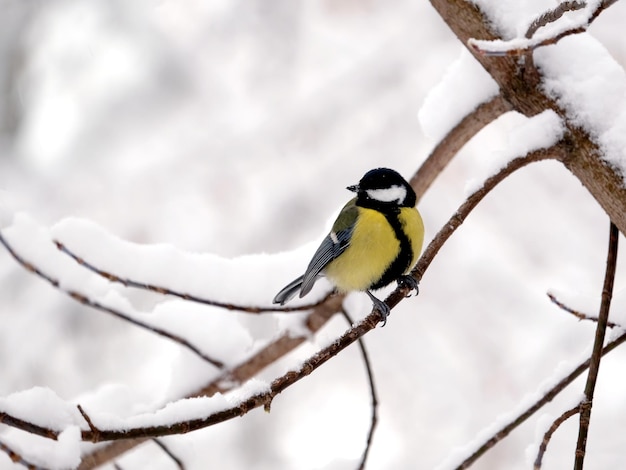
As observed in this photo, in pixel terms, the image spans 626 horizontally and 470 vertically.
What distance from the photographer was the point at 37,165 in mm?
5902

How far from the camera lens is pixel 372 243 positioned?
1.97 metres

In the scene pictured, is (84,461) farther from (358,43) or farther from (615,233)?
(358,43)

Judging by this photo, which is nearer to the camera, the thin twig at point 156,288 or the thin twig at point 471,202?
the thin twig at point 471,202

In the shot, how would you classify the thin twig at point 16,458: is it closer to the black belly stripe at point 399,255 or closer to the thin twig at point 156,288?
the thin twig at point 156,288

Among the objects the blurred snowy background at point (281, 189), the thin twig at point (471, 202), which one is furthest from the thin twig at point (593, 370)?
Result: the blurred snowy background at point (281, 189)

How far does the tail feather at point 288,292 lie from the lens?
6.44 ft

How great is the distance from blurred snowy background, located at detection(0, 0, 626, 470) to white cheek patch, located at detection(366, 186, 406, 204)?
112 inches

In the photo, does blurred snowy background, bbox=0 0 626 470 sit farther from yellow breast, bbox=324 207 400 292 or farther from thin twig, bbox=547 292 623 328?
thin twig, bbox=547 292 623 328

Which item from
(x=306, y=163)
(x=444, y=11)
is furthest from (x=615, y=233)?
(x=306, y=163)

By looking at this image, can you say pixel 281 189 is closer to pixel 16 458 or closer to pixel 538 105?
pixel 538 105

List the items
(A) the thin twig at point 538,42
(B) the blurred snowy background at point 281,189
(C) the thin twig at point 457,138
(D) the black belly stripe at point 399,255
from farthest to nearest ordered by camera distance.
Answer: (B) the blurred snowy background at point 281,189, (D) the black belly stripe at point 399,255, (C) the thin twig at point 457,138, (A) the thin twig at point 538,42

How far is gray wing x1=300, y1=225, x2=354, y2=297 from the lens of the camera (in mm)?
1975

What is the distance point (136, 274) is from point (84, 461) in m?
0.52

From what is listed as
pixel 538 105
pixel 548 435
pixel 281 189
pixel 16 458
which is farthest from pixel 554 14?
pixel 281 189
